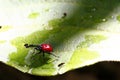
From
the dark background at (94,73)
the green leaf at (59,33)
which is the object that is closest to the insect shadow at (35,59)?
the green leaf at (59,33)

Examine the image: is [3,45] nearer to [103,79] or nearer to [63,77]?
[63,77]

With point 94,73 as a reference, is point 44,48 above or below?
below

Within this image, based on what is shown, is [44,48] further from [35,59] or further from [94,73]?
[94,73]

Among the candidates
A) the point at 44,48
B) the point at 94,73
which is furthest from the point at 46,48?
the point at 94,73

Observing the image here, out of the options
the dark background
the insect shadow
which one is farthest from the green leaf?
the dark background

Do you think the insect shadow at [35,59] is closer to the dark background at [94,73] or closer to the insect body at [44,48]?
the insect body at [44,48]

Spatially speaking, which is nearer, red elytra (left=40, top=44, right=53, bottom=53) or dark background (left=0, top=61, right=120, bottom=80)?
red elytra (left=40, top=44, right=53, bottom=53)

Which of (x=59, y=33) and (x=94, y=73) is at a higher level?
(x=94, y=73)

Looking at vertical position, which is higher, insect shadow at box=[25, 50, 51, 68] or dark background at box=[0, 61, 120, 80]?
dark background at box=[0, 61, 120, 80]

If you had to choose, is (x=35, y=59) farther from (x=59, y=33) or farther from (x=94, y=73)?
Result: (x=94, y=73)

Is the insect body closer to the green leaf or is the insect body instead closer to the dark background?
the green leaf

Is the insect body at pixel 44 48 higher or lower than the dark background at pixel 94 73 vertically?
lower

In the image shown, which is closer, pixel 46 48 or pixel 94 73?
pixel 46 48

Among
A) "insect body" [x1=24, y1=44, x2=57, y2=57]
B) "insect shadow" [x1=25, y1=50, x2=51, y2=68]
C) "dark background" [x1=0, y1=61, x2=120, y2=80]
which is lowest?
"insect shadow" [x1=25, y1=50, x2=51, y2=68]
